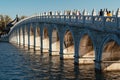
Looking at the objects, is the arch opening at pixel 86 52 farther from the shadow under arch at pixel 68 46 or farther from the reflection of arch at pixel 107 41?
the reflection of arch at pixel 107 41

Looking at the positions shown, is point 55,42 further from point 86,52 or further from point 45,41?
point 86,52

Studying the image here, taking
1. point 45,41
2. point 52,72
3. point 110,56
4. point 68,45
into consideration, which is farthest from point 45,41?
point 110,56

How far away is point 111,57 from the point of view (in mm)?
36969

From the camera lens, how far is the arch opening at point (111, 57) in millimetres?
36094

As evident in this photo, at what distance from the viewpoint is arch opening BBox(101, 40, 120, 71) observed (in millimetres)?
36094

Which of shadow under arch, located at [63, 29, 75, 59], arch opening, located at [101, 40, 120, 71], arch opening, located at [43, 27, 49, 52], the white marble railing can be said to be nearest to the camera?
the white marble railing

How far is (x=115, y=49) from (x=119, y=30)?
7.26 metres

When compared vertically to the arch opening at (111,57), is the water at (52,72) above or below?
below

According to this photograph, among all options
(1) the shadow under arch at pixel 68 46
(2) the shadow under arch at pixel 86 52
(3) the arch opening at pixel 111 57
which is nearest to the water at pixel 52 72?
(3) the arch opening at pixel 111 57

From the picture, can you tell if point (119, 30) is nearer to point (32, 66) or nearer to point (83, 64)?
point (83, 64)

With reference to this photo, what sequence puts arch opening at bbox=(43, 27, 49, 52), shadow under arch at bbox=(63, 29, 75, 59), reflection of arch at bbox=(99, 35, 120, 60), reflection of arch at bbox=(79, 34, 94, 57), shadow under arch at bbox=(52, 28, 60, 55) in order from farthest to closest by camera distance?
1. arch opening at bbox=(43, 27, 49, 52)
2. shadow under arch at bbox=(52, 28, 60, 55)
3. shadow under arch at bbox=(63, 29, 75, 59)
4. reflection of arch at bbox=(79, 34, 94, 57)
5. reflection of arch at bbox=(99, 35, 120, 60)

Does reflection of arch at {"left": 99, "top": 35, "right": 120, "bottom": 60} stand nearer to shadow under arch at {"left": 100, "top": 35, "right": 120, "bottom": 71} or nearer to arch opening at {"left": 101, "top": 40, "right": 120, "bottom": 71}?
shadow under arch at {"left": 100, "top": 35, "right": 120, "bottom": 71}

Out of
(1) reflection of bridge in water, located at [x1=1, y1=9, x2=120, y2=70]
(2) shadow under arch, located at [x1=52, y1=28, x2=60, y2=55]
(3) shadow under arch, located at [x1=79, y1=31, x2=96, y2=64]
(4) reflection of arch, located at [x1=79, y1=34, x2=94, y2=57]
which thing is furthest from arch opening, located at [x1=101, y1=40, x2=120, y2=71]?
(2) shadow under arch, located at [x1=52, y1=28, x2=60, y2=55]

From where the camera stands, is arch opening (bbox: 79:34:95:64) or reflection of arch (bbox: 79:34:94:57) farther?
arch opening (bbox: 79:34:95:64)
